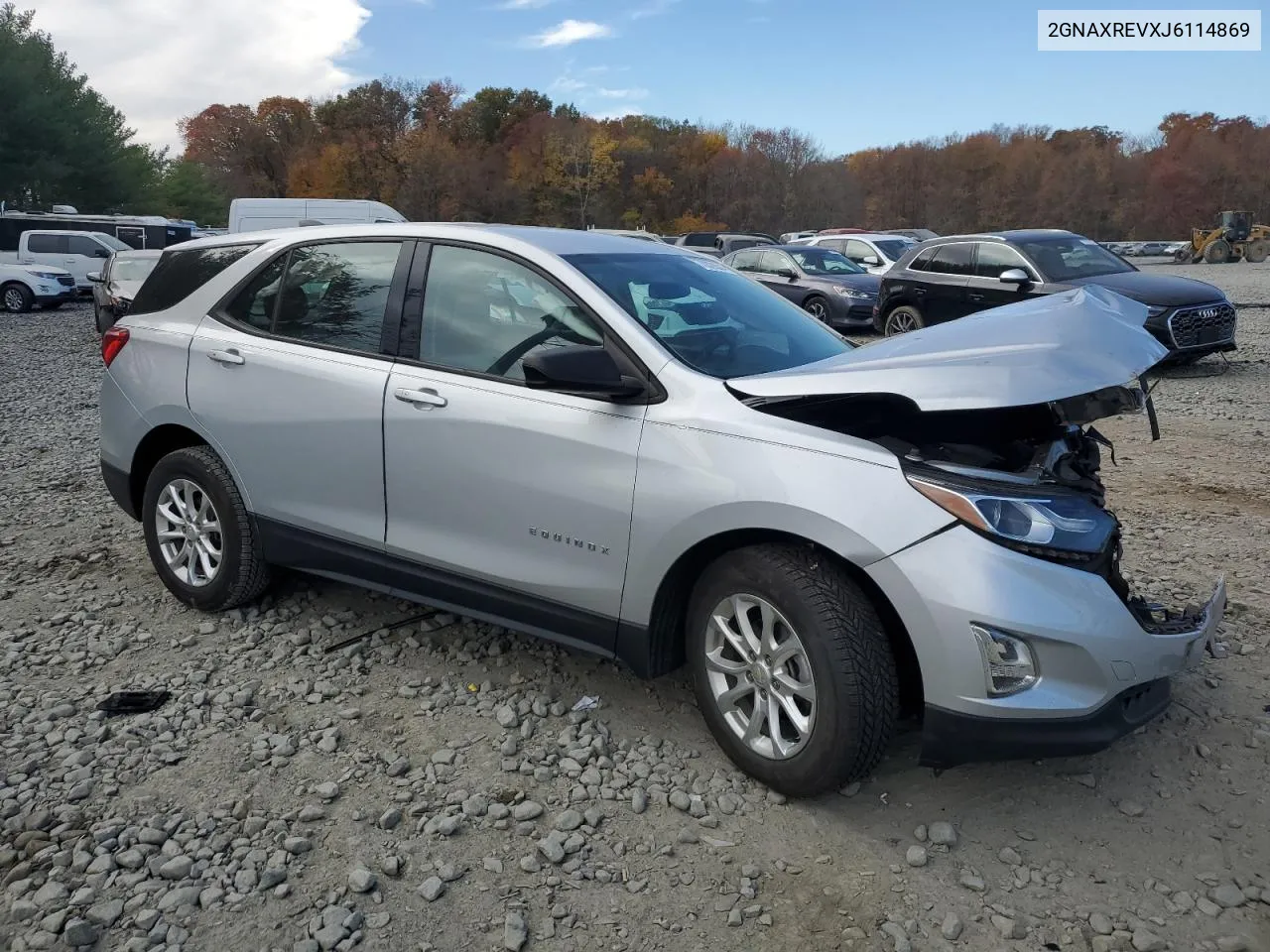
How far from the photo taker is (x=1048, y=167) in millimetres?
80625

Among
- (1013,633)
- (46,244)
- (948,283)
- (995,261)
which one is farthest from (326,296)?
(46,244)

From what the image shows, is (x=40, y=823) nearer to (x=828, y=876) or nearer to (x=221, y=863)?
(x=221, y=863)

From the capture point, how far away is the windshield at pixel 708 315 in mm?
3529

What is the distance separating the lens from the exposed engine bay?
9.59 ft

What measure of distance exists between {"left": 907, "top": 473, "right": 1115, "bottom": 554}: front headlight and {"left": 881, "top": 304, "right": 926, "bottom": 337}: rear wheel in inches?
441

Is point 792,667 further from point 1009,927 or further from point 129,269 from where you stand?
point 129,269

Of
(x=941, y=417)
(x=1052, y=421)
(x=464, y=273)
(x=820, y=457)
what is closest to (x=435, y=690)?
(x=464, y=273)

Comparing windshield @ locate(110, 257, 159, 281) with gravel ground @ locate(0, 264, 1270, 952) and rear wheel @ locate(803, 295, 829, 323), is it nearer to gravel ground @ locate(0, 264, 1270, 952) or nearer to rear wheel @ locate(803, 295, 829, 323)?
rear wheel @ locate(803, 295, 829, 323)

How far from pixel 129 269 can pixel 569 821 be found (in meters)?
16.2

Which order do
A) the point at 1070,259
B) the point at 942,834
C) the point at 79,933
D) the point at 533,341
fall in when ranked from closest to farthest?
the point at 79,933 → the point at 942,834 → the point at 533,341 → the point at 1070,259

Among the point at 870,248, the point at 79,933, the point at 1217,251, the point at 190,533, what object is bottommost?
the point at 79,933

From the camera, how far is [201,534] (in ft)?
15.0

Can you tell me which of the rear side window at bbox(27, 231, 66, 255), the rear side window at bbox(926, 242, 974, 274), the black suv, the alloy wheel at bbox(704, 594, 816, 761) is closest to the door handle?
the alloy wheel at bbox(704, 594, 816, 761)

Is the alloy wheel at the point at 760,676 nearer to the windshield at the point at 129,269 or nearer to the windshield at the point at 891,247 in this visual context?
the windshield at the point at 129,269
